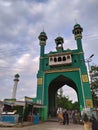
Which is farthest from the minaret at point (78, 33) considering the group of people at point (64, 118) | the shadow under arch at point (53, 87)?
the group of people at point (64, 118)

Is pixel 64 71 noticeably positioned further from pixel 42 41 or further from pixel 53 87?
pixel 42 41

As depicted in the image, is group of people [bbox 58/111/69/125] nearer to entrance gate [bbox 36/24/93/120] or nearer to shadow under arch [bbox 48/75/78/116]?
entrance gate [bbox 36/24/93/120]

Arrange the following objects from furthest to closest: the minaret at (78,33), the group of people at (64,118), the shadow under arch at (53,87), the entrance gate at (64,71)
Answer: the shadow under arch at (53,87) < the minaret at (78,33) < the entrance gate at (64,71) < the group of people at (64,118)

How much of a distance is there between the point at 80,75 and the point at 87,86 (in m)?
1.81

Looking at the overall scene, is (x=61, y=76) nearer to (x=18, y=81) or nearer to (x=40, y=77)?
(x=40, y=77)

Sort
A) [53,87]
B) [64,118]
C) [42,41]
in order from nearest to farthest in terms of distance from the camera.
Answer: [64,118]
[42,41]
[53,87]

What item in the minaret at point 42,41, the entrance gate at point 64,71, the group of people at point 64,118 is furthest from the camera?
the minaret at point 42,41

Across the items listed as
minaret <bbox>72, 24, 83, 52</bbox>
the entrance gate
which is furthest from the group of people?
minaret <bbox>72, 24, 83, 52</bbox>

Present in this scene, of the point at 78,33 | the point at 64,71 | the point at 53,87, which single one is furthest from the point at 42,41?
the point at 53,87

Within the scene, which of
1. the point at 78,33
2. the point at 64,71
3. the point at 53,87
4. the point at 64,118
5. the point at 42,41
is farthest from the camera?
the point at 53,87

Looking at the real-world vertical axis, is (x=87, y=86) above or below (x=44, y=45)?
below

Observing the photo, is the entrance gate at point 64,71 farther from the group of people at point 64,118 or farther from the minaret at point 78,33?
the group of people at point 64,118

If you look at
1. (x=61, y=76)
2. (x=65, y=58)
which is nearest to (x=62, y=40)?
(x=65, y=58)

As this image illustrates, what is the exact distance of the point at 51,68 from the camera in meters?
20.7
